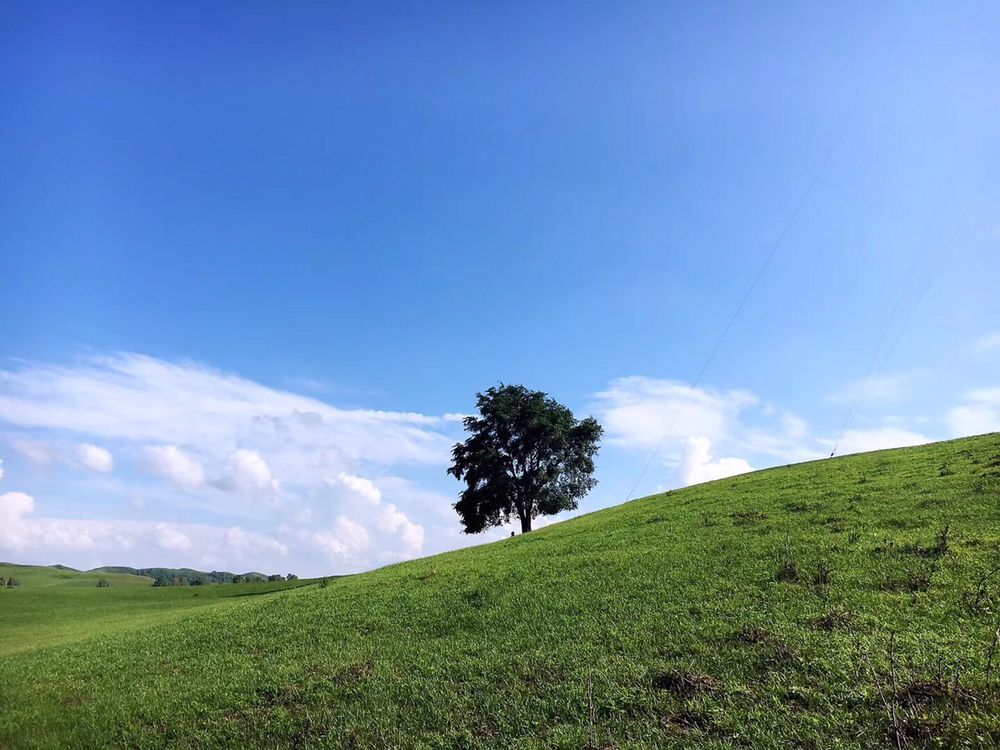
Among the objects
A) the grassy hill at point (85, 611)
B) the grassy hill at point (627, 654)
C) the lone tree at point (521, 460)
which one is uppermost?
the lone tree at point (521, 460)

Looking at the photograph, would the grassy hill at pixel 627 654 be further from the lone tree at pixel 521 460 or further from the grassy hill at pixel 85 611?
the lone tree at pixel 521 460

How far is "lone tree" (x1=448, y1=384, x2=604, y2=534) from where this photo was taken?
6109 centimetres

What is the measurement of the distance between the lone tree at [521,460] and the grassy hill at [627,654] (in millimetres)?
36670

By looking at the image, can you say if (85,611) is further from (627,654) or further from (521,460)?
(627,654)

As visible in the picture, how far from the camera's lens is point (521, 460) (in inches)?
2462

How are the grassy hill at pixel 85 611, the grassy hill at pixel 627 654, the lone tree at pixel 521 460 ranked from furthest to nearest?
the lone tree at pixel 521 460
the grassy hill at pixel 85 611
the grassy hill at pixel 627 654

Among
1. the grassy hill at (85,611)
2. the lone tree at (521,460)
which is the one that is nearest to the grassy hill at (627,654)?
the grassy hill at (85,611)

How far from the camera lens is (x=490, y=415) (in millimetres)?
62719

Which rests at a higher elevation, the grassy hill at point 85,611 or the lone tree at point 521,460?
the lone tree at point 521,460

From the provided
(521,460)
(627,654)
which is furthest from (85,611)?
(627,654)

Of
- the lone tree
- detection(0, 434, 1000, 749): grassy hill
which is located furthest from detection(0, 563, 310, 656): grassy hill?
the lone tree

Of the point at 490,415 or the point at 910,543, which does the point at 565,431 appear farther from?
the point at 910,543

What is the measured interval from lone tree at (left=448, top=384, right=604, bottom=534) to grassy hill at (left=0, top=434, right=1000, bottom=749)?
120 ft

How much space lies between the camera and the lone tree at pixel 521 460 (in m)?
61.1
